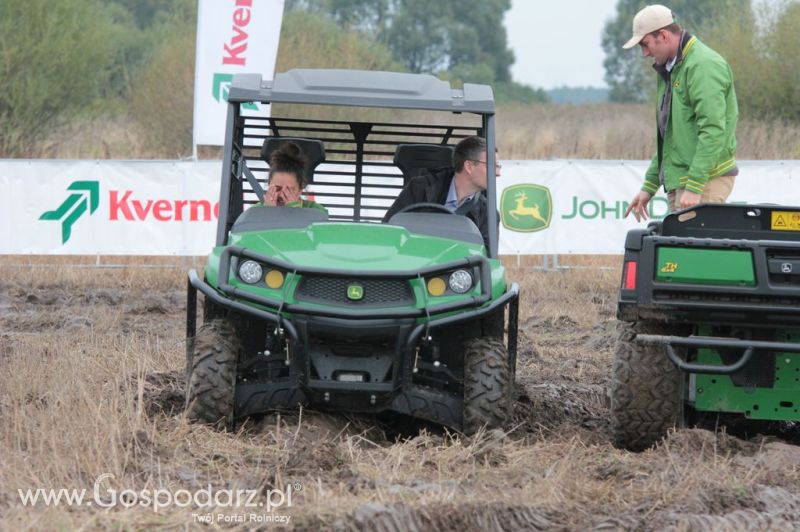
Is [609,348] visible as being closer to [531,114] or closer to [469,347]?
[469,347]

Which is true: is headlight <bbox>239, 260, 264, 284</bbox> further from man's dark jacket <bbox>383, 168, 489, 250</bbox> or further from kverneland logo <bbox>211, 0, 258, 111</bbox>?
kverneland logo <bbox>211, 0, 258, 111</bbox>

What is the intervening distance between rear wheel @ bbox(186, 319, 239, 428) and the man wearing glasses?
1681mm

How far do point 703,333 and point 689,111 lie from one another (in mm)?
1761

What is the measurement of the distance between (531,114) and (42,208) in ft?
120

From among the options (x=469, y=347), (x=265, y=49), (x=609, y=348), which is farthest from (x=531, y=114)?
(x=469, y=347)

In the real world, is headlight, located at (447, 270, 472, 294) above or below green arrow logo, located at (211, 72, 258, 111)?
below

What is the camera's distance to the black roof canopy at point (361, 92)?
7191 millimetres

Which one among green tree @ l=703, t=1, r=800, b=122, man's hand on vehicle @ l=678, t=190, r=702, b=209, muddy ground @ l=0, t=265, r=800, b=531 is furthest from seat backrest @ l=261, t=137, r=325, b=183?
Result: green tree @ l=703, t=1, r=800, b=122

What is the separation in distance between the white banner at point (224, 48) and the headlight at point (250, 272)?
10.1 metres

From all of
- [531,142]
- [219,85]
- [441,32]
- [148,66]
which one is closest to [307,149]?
[219,85]

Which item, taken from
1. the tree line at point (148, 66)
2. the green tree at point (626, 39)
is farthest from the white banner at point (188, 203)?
the green tree at point (626, 39)

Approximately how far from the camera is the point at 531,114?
50.8m

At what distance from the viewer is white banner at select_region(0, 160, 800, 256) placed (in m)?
15.8

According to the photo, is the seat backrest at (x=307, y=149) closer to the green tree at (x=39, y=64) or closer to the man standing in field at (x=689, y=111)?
the man standing in field at (x=689, y=111)
